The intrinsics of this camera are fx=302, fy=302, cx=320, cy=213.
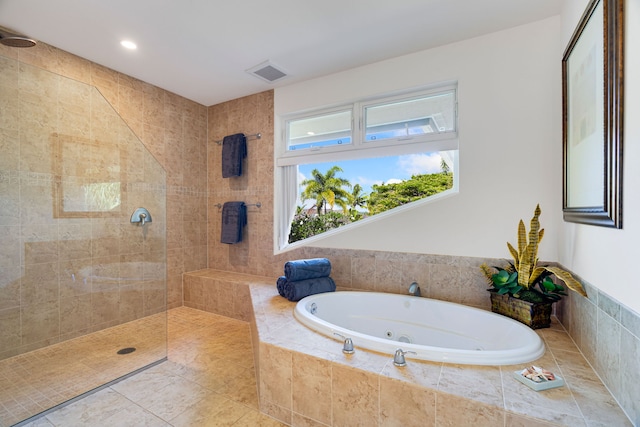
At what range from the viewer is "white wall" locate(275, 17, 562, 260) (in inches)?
82.3

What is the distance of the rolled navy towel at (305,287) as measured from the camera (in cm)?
244

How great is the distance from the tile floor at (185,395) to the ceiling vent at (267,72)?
247 centimetres

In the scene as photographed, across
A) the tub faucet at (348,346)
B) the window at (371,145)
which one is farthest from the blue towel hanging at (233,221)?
the tub faucet at (348,346)

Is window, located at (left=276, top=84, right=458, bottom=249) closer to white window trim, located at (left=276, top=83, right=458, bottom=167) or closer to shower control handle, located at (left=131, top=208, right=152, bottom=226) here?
white window trim, located at (left=276, top=83, right=458, bottom=167)

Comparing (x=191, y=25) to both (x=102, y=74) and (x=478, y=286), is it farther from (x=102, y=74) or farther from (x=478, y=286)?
(x=478, y=286)

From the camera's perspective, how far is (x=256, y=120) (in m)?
3.42

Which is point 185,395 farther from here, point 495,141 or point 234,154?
point 495,141

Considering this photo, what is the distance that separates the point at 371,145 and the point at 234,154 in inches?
62.7

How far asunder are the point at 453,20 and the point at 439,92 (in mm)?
544

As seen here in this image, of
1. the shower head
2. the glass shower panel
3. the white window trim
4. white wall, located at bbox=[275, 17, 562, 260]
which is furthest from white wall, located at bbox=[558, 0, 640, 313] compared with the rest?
the shower head

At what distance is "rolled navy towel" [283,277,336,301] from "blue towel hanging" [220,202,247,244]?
3.79 ft

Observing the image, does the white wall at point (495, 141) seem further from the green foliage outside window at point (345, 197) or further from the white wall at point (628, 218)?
the white wall at point (628, 218)

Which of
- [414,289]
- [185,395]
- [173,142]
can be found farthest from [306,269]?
[173,142]

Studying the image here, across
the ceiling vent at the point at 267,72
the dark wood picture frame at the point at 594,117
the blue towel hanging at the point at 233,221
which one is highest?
the ceiling vent at the point at 267,72
